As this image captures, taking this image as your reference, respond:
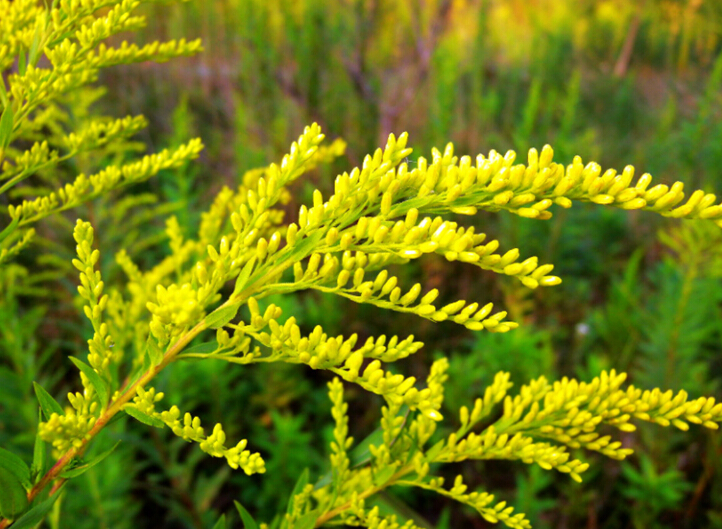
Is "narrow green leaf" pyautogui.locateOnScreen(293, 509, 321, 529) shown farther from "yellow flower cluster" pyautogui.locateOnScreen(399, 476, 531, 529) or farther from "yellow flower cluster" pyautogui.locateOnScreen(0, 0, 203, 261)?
"yellow flower cluster" pyautogui.locateOnScreen(0, 0, 203, 261)

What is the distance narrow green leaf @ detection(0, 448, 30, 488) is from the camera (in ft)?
1.66

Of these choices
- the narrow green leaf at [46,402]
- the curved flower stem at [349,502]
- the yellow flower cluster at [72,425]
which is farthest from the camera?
the curved flower stem at [349,502]

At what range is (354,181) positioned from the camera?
530 mm

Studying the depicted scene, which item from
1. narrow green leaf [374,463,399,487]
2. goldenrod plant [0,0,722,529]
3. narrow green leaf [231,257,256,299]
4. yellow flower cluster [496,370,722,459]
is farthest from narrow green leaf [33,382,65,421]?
yellow flower cluster [496,370,722,459]

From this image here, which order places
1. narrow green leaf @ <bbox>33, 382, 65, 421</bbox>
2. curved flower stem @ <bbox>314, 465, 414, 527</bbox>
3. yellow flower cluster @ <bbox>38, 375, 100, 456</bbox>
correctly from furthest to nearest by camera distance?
curved flower stem @ <bbox>314, 465, 414, 527</bbox> → narrow green leaf @ <bbox>33, 382, 65, 421</bbox> → yellow flower cluster @ <bbox>38, 375, 100, 456</bbox>

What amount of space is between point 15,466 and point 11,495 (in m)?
0.02

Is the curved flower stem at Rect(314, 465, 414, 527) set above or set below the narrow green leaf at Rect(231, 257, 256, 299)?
below

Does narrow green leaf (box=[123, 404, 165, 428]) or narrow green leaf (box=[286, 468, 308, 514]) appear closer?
narrow green leaf (box=[123, 404, 165, 428])

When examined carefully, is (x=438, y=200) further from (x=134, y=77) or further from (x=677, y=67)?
(x=677, y=67)

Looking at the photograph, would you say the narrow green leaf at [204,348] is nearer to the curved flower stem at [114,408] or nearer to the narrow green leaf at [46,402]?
the curved flower stem at [114,408]

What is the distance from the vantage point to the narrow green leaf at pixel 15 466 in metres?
0.51

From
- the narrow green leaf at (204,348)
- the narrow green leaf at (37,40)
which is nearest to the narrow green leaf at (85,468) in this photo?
the narrow green leaf at (204,348)

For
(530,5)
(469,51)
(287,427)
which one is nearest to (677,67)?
(530,5)

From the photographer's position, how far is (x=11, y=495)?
51cm
